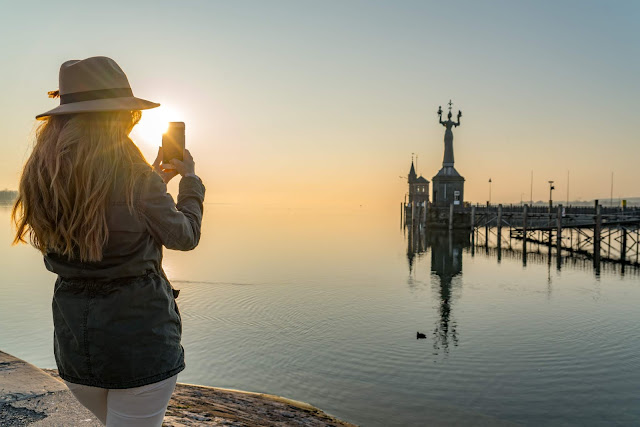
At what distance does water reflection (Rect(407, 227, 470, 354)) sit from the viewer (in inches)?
554

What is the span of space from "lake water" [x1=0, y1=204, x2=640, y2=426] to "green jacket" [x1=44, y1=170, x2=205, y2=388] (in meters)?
7.05

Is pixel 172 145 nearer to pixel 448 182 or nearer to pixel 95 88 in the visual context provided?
pixel 95 88

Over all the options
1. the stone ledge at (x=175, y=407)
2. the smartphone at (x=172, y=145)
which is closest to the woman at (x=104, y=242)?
the smartphone at (x=172, y=145)

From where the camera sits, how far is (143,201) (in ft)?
6.20

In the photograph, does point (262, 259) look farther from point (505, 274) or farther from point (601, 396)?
point (601, 396)

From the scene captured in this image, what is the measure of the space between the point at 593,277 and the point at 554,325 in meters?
12.2

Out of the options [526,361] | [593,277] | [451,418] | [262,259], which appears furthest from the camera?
[262,259]

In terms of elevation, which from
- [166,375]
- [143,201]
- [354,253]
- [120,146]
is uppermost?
[120,146]

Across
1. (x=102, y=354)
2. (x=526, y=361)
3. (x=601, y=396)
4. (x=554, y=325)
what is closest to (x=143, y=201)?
(x=102, y=354)

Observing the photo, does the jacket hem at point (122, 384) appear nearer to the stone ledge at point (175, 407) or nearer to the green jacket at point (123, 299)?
the green jacket at point (123, 299)

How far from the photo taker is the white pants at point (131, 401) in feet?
6.39

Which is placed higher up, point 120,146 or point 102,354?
point 120,146

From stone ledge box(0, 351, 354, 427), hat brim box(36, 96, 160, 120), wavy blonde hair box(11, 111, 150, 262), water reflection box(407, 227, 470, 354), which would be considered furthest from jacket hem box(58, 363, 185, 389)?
water reflection box(407, 227, 470, 354)

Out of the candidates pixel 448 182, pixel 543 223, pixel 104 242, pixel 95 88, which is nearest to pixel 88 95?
pixel 95 88
